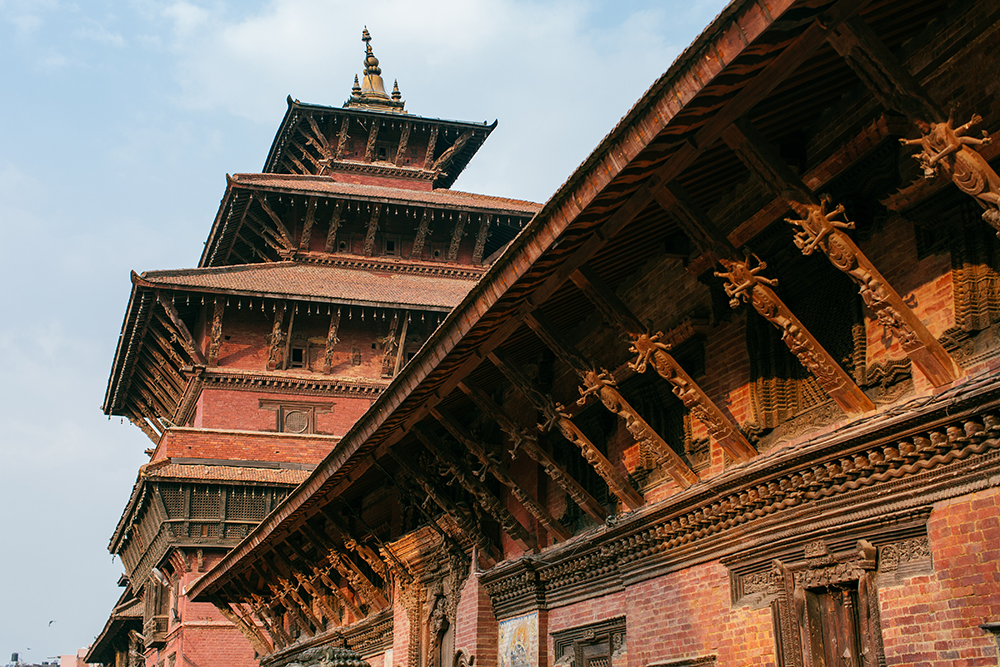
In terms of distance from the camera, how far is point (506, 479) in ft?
39.0

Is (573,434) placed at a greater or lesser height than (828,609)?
greater

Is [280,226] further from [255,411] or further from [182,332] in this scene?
[255,411]

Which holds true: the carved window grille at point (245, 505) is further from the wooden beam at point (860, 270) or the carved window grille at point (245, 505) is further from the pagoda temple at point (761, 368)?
the wooden beam at point (860, 270)

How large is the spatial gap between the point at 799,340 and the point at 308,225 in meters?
27.5

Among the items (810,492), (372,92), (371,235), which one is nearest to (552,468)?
(810,492)

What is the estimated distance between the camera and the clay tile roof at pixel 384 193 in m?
33.0

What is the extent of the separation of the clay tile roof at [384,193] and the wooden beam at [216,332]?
4.44 metres

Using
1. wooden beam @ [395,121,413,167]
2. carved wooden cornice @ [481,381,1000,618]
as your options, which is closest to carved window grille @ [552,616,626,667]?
carved wooden cornice @ [481,381,1000,618]

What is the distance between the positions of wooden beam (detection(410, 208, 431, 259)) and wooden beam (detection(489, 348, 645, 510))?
79.0 ft

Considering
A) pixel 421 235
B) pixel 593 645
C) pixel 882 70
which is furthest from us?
pixel 421 235

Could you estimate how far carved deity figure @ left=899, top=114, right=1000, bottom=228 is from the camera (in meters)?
5.75

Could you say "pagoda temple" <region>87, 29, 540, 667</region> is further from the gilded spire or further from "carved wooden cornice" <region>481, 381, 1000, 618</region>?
"carved wooden cornice" <region>481, 381, 1000, 618</region>

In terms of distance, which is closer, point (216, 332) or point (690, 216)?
point (690, 216)

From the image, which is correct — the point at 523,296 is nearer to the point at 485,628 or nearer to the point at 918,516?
the point at 918,516
